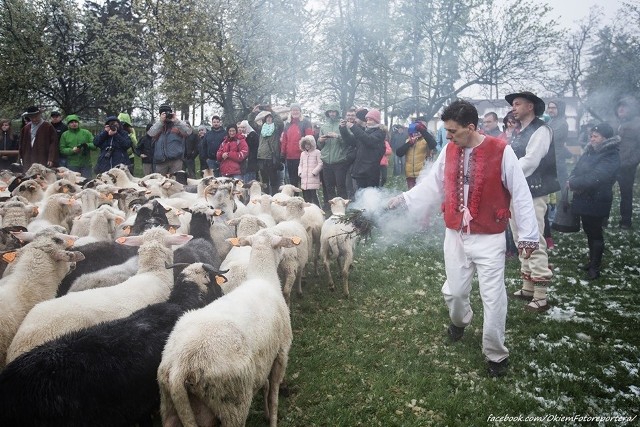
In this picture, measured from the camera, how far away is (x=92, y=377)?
109 inches

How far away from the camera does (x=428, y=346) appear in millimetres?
5000

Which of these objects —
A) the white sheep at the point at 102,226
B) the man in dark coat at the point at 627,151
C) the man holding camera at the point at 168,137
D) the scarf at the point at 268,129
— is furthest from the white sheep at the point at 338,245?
the man in dark coat at the point at 627,151

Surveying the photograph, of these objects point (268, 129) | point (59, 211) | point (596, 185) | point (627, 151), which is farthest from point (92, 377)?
point (627, 151)

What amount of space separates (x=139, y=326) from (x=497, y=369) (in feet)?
10.8

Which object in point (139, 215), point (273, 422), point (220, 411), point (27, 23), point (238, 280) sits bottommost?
point (273, 422)

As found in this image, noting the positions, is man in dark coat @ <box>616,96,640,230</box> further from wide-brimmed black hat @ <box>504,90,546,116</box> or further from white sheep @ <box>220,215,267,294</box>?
white sheep @ <box>220,215,267,294</box>

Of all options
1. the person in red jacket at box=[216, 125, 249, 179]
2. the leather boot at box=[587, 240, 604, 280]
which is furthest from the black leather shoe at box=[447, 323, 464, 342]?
the person in red jacket at box=[216, 125, 249, 179]

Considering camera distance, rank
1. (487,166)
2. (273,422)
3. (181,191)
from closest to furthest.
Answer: (273,422), (487,166), (181,191)

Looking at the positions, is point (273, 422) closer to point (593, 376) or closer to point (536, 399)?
point (536, 399)

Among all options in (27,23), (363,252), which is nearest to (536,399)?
(363,252)

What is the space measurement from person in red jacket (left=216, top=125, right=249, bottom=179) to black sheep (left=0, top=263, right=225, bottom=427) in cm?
785

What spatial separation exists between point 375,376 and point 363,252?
458cm

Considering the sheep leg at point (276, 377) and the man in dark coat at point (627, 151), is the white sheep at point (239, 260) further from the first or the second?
the man in dark coat at point (627, 151)

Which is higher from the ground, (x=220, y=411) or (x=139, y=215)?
(x=139, y=215)
